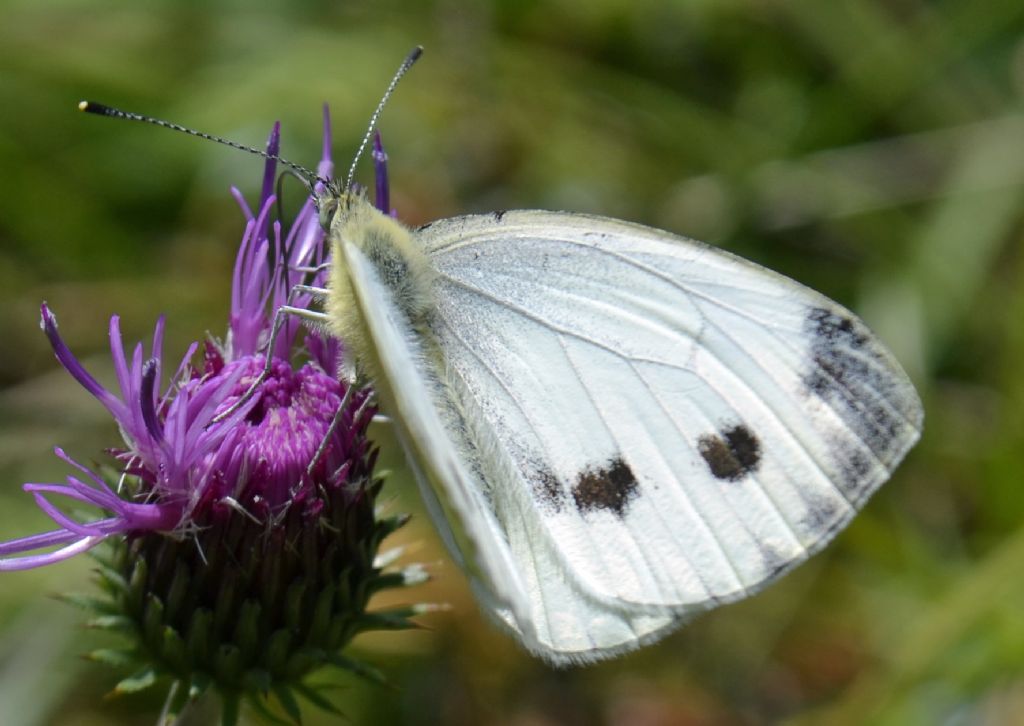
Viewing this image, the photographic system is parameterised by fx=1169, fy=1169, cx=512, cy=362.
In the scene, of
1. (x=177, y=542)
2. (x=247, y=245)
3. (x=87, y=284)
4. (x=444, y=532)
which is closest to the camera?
(x=444, y=532)

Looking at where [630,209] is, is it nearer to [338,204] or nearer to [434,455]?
[338,204]

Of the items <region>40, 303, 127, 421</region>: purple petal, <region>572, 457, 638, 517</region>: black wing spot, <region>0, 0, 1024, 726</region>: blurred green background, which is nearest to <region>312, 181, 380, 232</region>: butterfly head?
<region>40, 303, 127, 421</region>: purple petal

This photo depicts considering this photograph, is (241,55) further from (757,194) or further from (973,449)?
(973,449)

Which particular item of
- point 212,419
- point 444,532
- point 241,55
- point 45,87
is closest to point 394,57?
point 241,55

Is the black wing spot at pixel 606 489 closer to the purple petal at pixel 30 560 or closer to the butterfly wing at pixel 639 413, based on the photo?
the butterfly wing at pixel 639 413

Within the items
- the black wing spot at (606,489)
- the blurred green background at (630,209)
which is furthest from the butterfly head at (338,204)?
the blurred green background at (630,209)

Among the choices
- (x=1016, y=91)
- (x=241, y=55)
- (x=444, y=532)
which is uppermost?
(x=1016, y=91)
